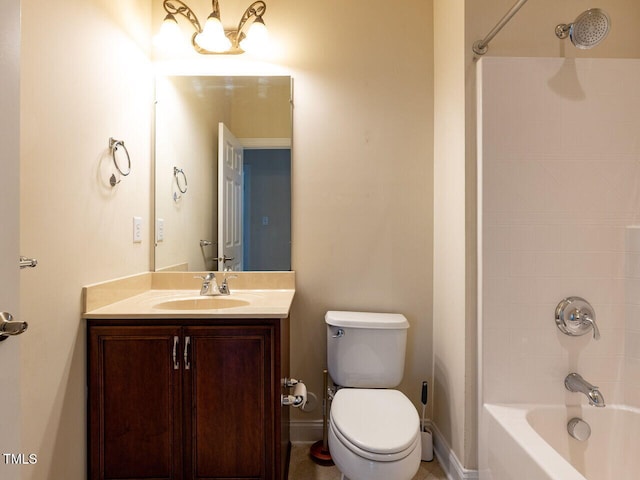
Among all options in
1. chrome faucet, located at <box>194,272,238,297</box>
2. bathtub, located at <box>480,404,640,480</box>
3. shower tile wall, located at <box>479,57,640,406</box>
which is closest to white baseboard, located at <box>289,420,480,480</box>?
bathtub, located at <box>480,404,640,480</box>

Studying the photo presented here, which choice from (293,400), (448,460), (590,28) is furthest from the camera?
(448,460)

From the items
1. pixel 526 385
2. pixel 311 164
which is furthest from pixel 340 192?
pixel 526 385

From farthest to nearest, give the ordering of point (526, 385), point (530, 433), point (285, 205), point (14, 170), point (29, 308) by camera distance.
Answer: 1. point (285, 205)
2. point (526, 385)
3. point (530, 433)
4. point (29, 308)
5. point (14, 170)

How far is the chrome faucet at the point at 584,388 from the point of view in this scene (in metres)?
1.37

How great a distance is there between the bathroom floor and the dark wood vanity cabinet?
1.24 ft

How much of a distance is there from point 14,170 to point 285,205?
130cm

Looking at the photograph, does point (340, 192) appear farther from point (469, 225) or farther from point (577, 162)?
point (577, 162)

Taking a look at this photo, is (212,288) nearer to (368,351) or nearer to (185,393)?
(185,393)

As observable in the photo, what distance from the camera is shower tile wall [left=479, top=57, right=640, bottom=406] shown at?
1.48 m

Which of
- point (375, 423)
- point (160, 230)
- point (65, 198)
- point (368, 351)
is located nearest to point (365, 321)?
point (368, 351)

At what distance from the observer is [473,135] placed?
1520 millimetres

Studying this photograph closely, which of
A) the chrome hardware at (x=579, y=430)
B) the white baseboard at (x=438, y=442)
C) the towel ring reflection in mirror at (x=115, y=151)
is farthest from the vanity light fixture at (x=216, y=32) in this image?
the chrome hardware at (x=579, y=430)

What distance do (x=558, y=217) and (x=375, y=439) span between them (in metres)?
1.17

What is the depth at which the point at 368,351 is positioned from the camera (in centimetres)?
175
